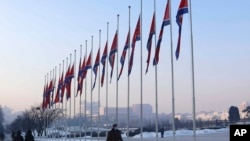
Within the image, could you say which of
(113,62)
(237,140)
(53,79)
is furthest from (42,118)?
(237,140)

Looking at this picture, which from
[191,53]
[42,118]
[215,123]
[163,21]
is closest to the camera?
[191,53]

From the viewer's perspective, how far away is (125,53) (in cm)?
2772

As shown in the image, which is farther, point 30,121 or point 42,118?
point 30,121

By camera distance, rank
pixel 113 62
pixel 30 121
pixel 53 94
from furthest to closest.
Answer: pixel 30 121 < pixel 53 94 < pixel 113 62

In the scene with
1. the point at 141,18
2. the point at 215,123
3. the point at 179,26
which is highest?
the point at 141,18

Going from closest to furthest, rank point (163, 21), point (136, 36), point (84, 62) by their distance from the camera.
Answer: point (163, 21) → point (136, 36) → point (84, 62)

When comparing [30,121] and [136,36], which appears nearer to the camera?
[136,36]

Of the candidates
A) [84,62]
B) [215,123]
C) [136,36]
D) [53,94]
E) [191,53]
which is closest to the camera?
[191,53]

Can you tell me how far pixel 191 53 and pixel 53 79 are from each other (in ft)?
108

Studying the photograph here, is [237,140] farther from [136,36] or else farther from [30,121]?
[30,121]

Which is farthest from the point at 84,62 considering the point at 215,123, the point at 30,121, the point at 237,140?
the point at 30,121

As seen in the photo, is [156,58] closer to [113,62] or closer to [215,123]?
[113,62]

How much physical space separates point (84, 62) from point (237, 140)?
103 ft

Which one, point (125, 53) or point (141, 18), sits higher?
point (141, 18)
